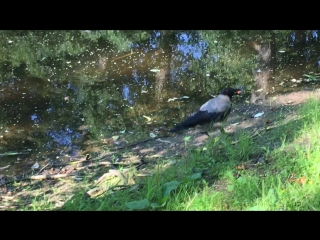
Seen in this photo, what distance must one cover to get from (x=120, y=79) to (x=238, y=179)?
11.9 feet

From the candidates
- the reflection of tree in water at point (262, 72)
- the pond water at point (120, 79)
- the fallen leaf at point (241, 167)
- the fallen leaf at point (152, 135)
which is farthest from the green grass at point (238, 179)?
the reflection of tree in water at point (262, 72)

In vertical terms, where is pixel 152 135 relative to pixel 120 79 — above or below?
below

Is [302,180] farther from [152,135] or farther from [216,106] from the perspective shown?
[152,135]

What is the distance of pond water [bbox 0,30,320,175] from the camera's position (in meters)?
4.63

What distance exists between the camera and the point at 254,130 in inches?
153

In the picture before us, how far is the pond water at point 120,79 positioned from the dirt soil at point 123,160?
26 cm

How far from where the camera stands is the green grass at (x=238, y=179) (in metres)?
2.45

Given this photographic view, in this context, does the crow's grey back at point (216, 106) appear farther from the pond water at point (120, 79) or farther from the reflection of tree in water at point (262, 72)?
the reflection of tree in water at point (262, 72)

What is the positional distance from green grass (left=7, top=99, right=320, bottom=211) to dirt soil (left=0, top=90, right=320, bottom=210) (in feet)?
0.61

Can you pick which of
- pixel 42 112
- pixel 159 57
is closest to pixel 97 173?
pixel 42 112

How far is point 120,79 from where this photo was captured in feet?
19.9

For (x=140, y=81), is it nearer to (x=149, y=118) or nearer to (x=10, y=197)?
(x=149, y=118)

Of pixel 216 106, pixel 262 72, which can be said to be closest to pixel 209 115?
pixel 216 106

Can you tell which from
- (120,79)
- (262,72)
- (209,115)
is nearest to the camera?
(209,115)
